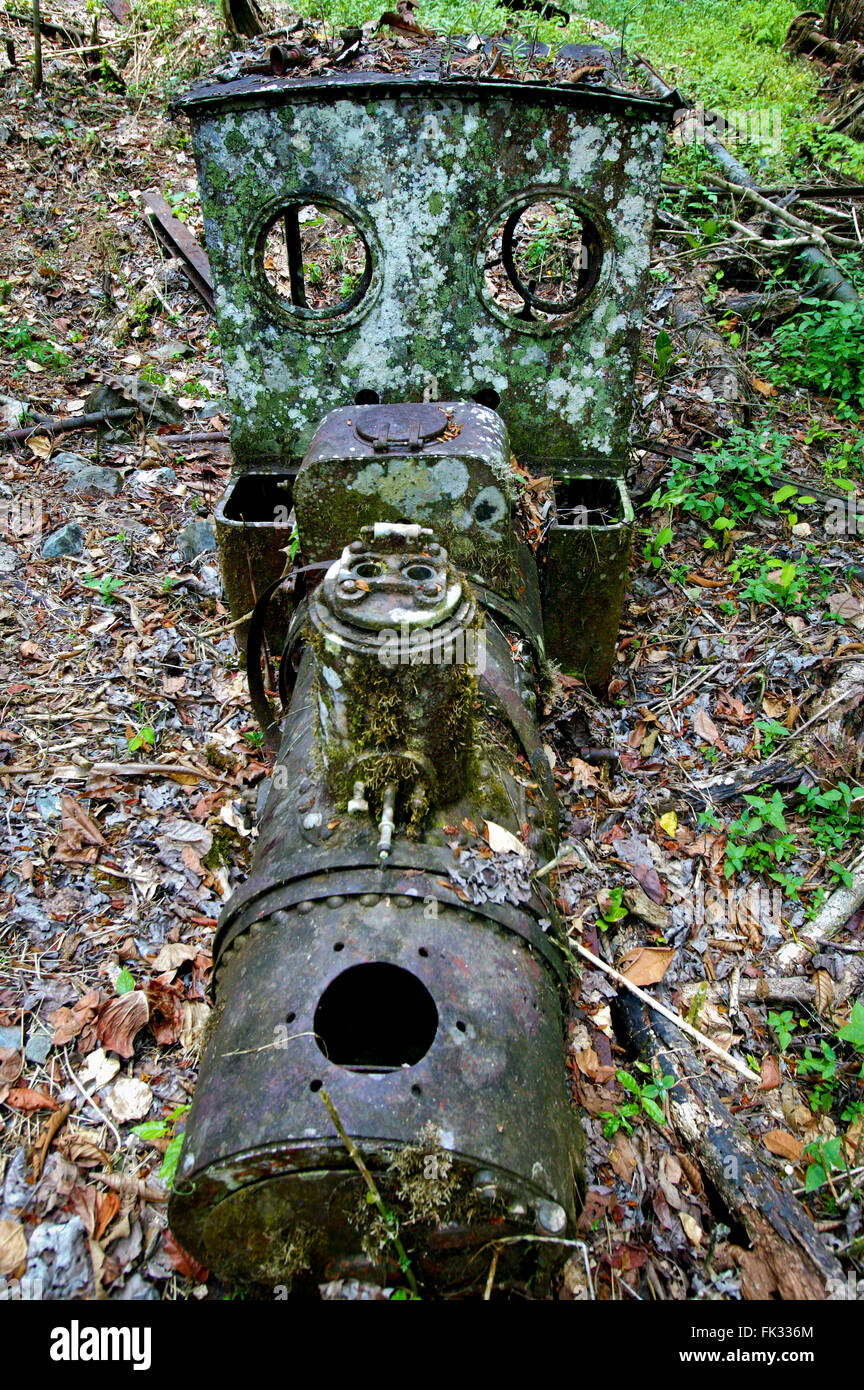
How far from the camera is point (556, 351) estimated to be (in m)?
4.17

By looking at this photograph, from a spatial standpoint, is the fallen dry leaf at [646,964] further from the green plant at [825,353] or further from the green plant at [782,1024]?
the green plant at [825,353]

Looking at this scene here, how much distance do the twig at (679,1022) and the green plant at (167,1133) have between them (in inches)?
58.8

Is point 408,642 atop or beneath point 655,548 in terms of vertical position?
atop

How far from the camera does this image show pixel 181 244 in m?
7.86

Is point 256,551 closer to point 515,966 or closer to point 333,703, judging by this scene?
point 333,703

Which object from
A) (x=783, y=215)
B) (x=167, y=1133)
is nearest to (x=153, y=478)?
(x=167, y=1133)

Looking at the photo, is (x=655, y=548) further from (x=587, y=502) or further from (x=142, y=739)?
(x=142, y=739)

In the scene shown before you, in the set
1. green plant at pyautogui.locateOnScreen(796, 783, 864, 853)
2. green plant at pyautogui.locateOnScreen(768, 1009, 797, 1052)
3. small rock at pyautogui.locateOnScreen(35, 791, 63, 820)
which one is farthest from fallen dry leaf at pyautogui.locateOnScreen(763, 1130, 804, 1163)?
small rock at pyautogui.locateOnScreen(35, 791, 63, 820)

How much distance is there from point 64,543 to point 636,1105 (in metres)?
4.83

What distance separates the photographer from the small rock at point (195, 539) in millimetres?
5789

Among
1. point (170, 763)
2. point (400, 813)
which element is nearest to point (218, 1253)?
point (400, 813)

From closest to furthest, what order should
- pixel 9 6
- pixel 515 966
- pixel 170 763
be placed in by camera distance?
pixel 515 966 → pixel 170 763 → pixel 9 6

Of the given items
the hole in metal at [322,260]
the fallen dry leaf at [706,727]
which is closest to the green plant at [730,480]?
the fallen dry leaf at [706,727]

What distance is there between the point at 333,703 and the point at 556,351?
8.88ft
